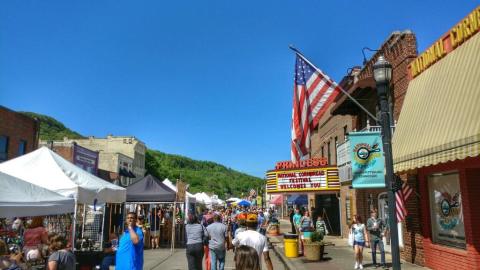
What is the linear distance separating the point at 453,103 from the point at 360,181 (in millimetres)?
5218

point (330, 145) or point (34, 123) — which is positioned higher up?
point (34, 123)

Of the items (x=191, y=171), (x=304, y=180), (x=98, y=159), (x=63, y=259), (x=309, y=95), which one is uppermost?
(x=191, y=171)

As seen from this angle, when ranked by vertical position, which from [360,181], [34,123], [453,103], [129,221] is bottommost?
[129,221]

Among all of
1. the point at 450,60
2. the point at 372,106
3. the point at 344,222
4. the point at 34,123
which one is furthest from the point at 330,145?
the point at 34,123

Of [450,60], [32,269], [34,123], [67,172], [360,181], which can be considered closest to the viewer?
[32,269]

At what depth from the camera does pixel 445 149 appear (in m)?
7.97

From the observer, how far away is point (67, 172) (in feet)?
37.1

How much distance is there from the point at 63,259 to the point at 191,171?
144 metres

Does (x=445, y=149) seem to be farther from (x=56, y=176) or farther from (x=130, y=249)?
(x=56, y=176)

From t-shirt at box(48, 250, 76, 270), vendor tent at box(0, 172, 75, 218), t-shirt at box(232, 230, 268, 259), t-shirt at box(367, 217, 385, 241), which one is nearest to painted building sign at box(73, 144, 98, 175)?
vendor tent at box(0, 172, 75, 218)

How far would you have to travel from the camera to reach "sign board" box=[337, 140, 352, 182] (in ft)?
54.1

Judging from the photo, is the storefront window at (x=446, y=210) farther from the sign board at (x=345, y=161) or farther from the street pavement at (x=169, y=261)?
the street pavement at (x=169, y=261)

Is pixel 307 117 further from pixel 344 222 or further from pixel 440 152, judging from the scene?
pixel 344 222

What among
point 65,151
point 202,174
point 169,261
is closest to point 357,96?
point 169,261
